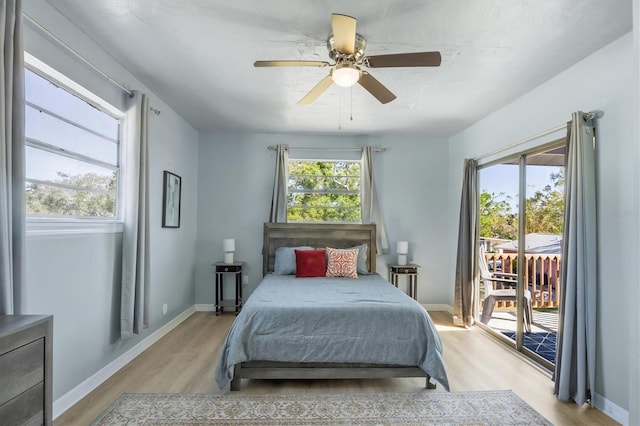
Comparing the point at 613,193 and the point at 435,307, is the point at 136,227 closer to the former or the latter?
the point at 613,193

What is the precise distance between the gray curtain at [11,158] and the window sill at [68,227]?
27 cm

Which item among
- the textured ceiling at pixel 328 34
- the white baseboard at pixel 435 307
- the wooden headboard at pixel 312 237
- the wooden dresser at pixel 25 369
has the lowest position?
the white baseboard at pixel 435 307

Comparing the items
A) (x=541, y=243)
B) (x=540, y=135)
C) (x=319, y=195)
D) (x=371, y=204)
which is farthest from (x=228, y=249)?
(x=540, y=135)

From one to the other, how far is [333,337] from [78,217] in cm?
211

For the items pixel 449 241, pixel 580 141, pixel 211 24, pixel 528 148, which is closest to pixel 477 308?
pixel 449 241

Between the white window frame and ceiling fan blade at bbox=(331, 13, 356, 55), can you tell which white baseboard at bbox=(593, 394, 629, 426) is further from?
the white window frame

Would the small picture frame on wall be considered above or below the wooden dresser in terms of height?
above

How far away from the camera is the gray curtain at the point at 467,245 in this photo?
14.0 feet

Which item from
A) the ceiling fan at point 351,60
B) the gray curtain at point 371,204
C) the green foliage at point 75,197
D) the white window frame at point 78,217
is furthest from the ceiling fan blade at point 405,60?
the gray curtain at point 371,204

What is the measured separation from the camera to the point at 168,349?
3.46 m

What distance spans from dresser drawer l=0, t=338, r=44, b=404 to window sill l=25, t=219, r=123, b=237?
0.84m

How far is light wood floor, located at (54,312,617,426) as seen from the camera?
2.38 m

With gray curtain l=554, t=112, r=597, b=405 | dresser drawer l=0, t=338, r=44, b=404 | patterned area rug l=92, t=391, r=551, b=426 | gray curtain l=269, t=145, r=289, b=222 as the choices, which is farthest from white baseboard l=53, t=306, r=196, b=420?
gray curtain l=554, t=112, r=597, b=405

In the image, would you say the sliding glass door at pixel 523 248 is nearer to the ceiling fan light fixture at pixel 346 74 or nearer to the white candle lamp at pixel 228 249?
the ceiling fan light fixture at pixel 346 74
